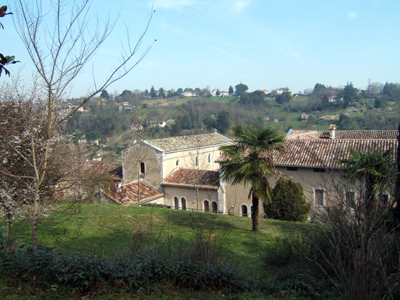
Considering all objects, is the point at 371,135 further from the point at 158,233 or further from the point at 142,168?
the point at 158,233

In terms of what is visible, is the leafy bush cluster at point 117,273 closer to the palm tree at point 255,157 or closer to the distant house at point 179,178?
the palm tree at point 255,157

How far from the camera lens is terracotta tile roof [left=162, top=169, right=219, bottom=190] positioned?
2333cm

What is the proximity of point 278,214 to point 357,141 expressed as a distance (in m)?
7.11

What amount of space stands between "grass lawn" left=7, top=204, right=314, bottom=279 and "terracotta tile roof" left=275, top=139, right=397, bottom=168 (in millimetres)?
5311

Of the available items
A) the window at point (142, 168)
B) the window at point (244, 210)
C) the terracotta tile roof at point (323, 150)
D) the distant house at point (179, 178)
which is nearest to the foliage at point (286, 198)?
the terracotta tile roof at point (323, 150)

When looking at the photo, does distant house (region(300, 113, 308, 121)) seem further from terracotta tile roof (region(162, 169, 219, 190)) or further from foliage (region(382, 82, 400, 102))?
terracotta tile roof (region(162, 169, 219, 190))

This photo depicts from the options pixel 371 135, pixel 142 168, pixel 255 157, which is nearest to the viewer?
pixel 255 157

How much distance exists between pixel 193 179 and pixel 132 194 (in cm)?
450

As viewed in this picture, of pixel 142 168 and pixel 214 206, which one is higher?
pixel 142 168

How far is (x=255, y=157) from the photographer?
1263 centimetres

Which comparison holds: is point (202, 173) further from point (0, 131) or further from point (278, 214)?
point (0, 131)

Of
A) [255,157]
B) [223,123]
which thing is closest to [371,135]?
[255,157]

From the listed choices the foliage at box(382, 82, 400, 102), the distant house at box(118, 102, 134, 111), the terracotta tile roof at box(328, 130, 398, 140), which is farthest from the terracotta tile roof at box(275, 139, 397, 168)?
the foliage at box(382, 82, 400, 102)

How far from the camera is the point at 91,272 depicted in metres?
5.21
